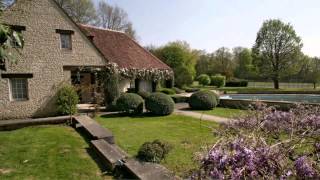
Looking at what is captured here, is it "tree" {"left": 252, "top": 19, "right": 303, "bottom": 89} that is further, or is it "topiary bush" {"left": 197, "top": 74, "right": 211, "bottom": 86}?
"topiary bush" {"left": 197, "top": 74, "right": 211, "bottom": 86}

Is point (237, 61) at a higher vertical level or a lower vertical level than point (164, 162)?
higher

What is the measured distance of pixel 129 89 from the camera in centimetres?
2247

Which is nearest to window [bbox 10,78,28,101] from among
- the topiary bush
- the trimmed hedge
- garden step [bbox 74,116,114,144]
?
garden step [bbox 74,116,114,144]

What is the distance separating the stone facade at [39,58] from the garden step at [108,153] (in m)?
8.71

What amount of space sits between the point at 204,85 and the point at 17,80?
125ft

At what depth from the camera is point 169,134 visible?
11711 mm

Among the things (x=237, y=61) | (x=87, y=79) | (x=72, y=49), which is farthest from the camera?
(x=237, y=61)

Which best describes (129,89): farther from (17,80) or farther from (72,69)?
(17,80)

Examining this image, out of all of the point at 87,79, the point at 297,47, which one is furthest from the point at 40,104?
the point at 297,47

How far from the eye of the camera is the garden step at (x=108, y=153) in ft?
24.5

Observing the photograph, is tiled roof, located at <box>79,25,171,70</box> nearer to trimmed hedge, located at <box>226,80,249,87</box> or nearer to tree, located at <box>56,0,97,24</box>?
tree, located at <box>56,0,97,24</box>

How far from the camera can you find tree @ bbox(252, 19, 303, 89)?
42.9 metres

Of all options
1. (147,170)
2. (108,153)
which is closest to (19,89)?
(108,153)

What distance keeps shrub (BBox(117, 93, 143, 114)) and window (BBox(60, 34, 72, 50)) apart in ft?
16.4
